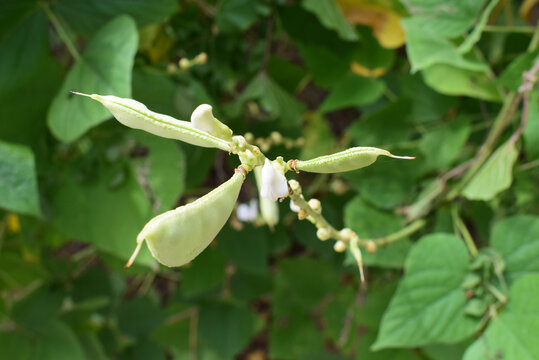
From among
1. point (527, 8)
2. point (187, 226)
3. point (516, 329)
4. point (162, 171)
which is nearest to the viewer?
point (187, 226)

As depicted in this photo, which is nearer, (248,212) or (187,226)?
(187,226)

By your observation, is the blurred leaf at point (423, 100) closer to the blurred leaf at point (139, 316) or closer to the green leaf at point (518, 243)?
the green leaf at point (518, 243)

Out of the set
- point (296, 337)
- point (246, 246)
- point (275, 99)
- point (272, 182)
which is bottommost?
point (296, 337)

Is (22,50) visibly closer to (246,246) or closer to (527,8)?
(246,246)

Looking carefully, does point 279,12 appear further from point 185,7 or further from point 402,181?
point 402,181

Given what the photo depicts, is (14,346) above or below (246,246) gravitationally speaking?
below

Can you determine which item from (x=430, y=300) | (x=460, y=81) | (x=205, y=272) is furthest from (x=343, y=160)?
(x=205, y=272)

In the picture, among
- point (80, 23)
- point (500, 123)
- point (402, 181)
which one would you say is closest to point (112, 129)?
point (80, 23)
